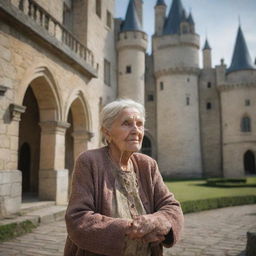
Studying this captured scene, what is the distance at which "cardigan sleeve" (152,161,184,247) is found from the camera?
177 cm

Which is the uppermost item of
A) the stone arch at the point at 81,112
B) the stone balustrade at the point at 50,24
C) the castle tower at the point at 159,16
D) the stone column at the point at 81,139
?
the castle tower at the point at 159,16

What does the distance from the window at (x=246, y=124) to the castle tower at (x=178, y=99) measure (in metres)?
3.98

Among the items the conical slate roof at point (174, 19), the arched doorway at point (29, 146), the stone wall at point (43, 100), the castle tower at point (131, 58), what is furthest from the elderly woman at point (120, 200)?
the conical slate roof at point (174, 19)

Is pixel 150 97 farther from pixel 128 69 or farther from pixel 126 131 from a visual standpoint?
pixel 126 131

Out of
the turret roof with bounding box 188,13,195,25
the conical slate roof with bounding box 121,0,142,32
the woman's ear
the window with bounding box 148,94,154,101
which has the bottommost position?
the woman's ear

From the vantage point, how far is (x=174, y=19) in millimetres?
28281

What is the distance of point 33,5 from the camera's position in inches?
337

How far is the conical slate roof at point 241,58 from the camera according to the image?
88.7 ft

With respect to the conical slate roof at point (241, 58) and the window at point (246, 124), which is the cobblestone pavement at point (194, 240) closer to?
the window at point (246, 124)

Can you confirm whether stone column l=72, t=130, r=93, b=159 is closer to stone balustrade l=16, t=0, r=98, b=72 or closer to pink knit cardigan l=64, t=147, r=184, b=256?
stone balustrade l=16, t=0, r=98, b=72

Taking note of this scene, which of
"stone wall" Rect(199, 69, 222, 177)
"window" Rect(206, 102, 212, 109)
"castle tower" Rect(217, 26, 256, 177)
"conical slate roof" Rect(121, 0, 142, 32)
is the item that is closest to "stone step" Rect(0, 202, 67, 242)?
"conical slate roof" Rect(121, 0, 142, 32)

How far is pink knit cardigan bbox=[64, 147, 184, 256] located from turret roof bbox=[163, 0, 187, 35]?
27075 millimetres

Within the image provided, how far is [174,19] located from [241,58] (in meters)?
7.39

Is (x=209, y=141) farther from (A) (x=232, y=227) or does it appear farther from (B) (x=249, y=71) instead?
(A) (x=232, y=227)
